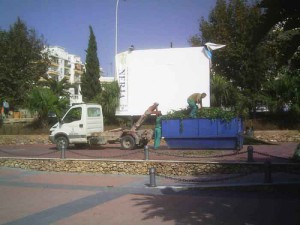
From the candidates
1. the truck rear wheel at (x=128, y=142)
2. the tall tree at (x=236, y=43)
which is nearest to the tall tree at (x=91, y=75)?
the tall tree at (x=236, y=43)

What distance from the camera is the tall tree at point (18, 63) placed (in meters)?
28.4

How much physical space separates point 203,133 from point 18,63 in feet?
67.9

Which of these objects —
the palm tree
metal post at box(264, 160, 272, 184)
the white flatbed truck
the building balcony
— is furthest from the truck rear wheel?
the building balcony

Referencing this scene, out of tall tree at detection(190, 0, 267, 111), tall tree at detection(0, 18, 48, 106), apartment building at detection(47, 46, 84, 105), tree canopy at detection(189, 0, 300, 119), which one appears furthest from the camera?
apartment building at detection(47, 46, 84, 105)

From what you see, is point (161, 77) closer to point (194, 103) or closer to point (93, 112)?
point (93, 112)

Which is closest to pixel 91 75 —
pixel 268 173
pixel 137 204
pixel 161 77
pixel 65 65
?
pixel 161 77

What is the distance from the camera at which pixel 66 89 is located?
27.7 m

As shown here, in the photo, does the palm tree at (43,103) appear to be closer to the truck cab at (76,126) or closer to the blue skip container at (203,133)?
the truck cab at (76,126)

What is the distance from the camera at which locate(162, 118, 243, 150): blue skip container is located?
564 inches

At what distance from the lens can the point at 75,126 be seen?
17797 mm

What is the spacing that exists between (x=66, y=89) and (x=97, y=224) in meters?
22.4

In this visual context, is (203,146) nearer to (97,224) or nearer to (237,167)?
(237,167)

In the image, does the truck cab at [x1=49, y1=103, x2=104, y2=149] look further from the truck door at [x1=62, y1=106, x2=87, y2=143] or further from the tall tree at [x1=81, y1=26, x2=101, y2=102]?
the tall tree at [x1=81, y1=26, x2=101, y2=102]

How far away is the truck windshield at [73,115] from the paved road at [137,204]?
24.1 ft
